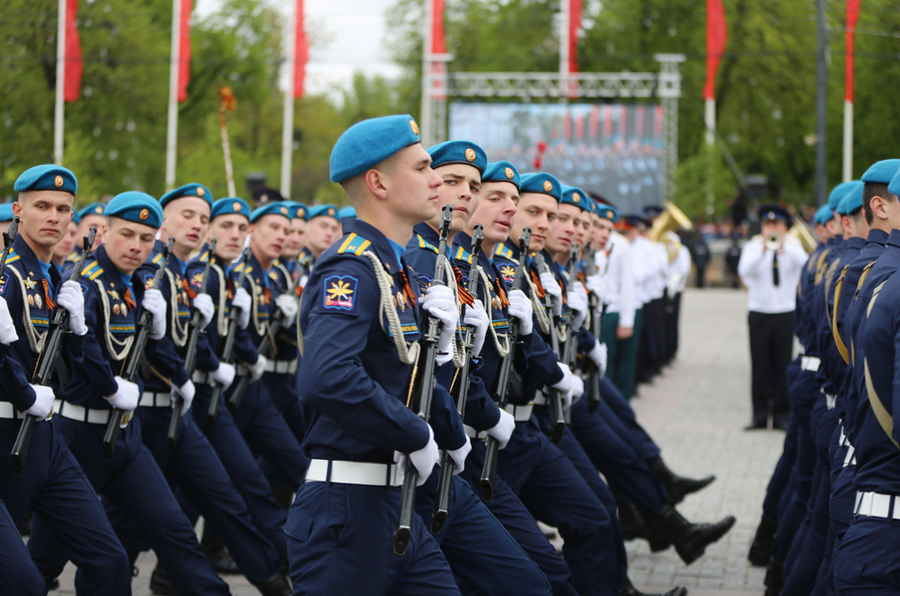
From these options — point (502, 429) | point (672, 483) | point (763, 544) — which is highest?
point (502, 429)

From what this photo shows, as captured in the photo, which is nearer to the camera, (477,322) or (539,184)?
(477,322)

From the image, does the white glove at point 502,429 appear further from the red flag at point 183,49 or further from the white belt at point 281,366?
the red flag at point 183,49

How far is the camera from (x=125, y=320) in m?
5.26

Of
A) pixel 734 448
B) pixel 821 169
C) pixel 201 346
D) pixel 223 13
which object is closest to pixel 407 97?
pixel 223 13

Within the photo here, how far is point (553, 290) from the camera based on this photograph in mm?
5492

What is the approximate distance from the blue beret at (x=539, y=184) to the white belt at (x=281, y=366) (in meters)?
2.31

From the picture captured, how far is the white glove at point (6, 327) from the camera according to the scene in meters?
4.12

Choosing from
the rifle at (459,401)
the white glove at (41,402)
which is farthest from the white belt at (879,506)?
the white glove at (41,402)

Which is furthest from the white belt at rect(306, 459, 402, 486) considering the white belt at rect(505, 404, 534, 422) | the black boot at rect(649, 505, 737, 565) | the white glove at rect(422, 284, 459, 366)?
the black boot at rect(649, 505, 737, 565)

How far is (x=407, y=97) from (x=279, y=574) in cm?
3905

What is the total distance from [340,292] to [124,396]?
7.48 feet

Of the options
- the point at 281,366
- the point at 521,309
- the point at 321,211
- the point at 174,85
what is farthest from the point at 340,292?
the point at 174,85

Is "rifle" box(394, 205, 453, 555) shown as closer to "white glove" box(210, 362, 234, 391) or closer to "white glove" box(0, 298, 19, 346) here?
"white glove" box(0, 298, 19, 346)

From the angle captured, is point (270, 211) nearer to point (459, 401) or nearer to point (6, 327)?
point (6, 327)
